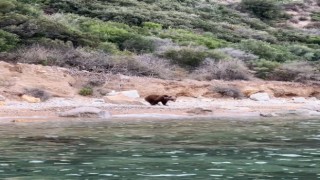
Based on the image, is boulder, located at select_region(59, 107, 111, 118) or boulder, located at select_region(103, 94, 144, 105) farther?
boulder, located at select_region(103, 94, 144, 105)

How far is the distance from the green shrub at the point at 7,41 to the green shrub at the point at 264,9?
30.2 metres

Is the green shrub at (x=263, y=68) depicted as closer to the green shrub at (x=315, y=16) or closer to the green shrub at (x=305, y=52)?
the green shrub at (x=305, y=52)

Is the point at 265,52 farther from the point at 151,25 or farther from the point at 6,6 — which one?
the point at 6,6

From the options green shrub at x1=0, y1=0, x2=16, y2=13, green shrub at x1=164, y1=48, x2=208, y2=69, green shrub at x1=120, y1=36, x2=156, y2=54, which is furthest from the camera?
green shrub at x1=120, y1=36, x2=156, y2=54

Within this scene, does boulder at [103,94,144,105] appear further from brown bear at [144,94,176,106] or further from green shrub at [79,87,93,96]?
green shrub at [79,87,93,96]

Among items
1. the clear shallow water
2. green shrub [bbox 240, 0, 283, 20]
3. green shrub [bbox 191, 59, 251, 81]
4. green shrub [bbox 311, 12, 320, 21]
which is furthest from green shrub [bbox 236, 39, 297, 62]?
green shrub [bbox 311, 12, 320, 21]

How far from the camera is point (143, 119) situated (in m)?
18.7

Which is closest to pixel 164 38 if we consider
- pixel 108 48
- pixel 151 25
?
pixel 151 25

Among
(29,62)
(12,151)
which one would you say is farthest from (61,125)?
(29,62)

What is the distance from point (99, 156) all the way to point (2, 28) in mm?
19112

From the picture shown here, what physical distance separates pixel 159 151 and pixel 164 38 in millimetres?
25272

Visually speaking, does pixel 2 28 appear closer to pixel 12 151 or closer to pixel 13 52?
pixel 13 52

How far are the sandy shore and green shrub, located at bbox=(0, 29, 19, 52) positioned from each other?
540 centimetres

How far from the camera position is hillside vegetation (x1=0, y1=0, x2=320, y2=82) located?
1059 inches
